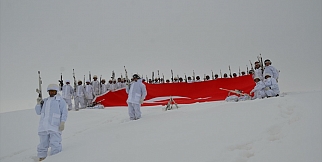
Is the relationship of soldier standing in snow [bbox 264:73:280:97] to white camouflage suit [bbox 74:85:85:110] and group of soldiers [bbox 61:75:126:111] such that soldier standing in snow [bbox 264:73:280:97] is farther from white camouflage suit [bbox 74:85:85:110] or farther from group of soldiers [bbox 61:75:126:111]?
white camouflage suit [bbox 74:85:85:110]

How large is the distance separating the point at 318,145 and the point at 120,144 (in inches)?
108

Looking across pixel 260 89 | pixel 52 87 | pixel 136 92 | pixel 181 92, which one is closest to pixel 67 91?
pixel 181 92

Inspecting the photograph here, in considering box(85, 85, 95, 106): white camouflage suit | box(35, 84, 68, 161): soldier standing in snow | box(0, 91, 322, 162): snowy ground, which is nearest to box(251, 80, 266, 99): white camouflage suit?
box(0, 91, 322, 162): snowy ground

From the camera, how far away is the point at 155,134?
171 inches

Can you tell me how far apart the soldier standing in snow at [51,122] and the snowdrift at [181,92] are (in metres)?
6.25

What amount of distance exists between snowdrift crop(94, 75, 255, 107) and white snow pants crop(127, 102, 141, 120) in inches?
132

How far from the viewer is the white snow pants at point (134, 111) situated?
7.43m

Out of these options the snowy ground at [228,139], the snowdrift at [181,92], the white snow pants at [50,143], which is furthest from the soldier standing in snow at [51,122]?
the snowdrift at [181,92]

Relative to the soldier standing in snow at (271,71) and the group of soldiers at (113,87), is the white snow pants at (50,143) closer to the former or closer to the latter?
the group of soldiers at (113,87)

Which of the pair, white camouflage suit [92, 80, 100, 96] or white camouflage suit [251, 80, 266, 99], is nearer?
white camouflage suit [251, 80, 266, 99]

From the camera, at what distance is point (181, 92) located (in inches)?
464

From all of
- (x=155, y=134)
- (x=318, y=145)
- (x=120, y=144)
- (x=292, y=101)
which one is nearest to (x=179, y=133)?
(x=155, y=134)

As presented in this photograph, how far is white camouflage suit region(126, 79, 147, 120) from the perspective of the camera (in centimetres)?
743

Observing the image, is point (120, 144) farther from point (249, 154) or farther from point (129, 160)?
point (249, 154)
